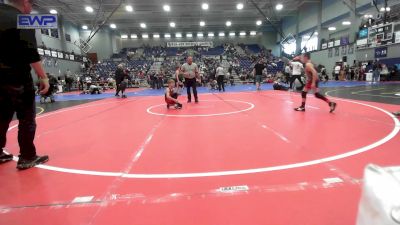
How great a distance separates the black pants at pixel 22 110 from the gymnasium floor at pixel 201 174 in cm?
34

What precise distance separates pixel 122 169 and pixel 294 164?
6.69ft

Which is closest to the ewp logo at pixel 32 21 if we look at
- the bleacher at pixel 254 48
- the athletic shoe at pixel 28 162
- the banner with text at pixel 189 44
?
the athletic shoe at pixel 28 162

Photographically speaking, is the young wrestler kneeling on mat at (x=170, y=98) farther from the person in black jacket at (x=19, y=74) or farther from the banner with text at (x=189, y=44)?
the banner with text at (x=189, y=44)

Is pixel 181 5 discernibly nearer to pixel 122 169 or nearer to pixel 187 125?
pixel 187 125

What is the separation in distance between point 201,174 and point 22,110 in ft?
7.68

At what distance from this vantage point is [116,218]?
2.17m

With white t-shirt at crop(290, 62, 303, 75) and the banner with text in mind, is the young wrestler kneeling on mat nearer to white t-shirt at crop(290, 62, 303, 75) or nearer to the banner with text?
white t-shirt at crop(290, 62, 303, 75)

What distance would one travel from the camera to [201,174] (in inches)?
119

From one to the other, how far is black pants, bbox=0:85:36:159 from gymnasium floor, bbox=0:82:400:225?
34 centimetres

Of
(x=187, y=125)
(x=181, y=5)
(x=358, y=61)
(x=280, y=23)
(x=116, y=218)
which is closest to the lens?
(x=116, y=218)

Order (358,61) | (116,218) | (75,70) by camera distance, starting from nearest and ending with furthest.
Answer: (116,218) → (358,61) → (75,70)

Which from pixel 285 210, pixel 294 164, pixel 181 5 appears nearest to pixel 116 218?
pixel 285 210

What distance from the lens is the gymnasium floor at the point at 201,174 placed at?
2.21 metres

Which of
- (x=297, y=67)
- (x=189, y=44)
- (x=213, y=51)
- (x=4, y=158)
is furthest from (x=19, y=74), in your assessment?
(x=189, y=44)
